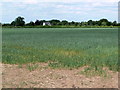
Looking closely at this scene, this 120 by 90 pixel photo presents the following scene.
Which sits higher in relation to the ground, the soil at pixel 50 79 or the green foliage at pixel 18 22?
the green foliage at pixel 18 22

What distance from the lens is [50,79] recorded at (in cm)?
796

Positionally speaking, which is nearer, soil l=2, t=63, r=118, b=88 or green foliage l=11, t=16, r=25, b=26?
soil l=2, t=63, r=118, b=88

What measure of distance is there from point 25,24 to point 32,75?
250 ft

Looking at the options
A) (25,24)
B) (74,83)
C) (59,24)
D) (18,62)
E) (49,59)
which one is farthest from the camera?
(59,24)

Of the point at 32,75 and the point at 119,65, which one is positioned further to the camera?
the point at 119,65

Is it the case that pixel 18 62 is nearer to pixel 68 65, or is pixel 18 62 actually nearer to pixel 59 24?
pixel 68 65

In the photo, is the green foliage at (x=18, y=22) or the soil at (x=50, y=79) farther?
the green foliage at (x=18, y=22)

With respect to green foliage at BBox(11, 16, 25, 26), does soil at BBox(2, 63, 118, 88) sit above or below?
below

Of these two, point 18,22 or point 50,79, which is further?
point 18,22

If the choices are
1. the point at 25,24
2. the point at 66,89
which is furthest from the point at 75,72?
the point at 25,24

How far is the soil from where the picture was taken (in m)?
7.36

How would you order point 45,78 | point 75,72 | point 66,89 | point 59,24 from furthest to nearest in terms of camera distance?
point 59,24
point 75,72
point 45,78
point 66,89

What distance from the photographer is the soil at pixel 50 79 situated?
24.1ft

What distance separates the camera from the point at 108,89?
7141 mm
